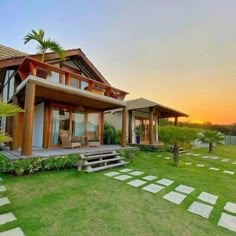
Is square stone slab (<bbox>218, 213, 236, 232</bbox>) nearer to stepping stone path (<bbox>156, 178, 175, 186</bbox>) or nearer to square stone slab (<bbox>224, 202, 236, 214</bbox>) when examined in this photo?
square stone slab (<bbox>224, 202, 236, 214</bbox>)

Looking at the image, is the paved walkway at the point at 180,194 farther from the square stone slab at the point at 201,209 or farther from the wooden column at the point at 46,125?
the wooden column at the point at 46,125

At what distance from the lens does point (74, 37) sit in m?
14.5

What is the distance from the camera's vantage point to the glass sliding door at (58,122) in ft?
35.3

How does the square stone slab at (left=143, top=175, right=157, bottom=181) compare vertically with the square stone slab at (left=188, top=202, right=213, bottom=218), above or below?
above

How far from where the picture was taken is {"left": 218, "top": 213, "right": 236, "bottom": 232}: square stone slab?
3.85 meters

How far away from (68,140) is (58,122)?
1262 mm

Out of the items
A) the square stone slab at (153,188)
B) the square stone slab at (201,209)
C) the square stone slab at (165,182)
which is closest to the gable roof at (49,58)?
the square stone slab at (153,188)

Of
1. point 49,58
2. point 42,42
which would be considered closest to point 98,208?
point 42,42

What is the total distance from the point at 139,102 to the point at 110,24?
6455mm

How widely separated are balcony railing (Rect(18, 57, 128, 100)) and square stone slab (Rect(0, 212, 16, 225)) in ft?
16.3

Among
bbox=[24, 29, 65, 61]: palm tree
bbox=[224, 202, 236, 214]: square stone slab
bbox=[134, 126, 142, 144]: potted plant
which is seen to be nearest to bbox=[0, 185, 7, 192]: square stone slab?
bbox=[224, 202, 236, 214]: square stone slab

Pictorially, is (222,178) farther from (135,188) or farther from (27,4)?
(27,4)

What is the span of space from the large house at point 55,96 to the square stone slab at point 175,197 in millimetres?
4769

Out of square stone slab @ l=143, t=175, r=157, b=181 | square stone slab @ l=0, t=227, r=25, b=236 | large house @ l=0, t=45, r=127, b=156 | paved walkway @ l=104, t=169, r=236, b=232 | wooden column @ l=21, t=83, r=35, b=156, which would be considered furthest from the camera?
large house @ l=0, t=45, r=127, b=156
